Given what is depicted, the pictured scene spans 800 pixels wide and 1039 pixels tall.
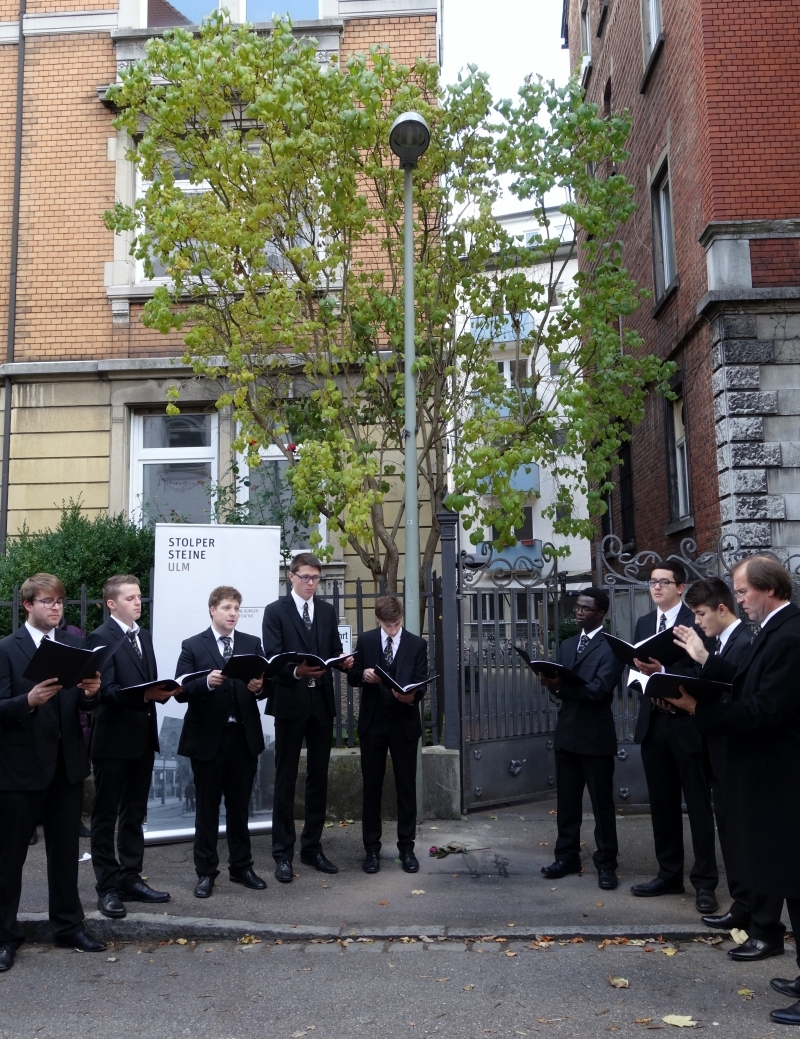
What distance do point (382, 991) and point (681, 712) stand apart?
2591mm

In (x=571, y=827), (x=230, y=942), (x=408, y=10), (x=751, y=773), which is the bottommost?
(x=230, y=942)

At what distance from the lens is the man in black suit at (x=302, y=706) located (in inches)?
301

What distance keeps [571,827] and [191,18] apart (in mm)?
12691

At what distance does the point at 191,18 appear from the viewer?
1477 centimetres

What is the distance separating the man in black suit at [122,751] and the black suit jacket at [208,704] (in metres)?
0.25

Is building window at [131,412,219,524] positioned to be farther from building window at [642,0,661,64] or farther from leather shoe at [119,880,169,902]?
building window at [642,0,661,64]

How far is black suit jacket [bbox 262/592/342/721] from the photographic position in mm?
7656

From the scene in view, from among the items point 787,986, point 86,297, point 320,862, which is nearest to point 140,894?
point 320,862

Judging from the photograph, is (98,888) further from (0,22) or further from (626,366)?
(0,22)

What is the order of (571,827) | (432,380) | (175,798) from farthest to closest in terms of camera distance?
(432,380)
(175,798)
(571,827)

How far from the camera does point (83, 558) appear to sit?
36.2 ft

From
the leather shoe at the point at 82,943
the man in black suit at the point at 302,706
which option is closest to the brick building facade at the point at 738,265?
the man in black suit at the point at 302,706

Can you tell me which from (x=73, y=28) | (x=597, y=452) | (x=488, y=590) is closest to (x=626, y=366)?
(x=597, y=452)

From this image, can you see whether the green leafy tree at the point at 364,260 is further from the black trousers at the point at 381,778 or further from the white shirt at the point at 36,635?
the white shirt at the point at 36,635
